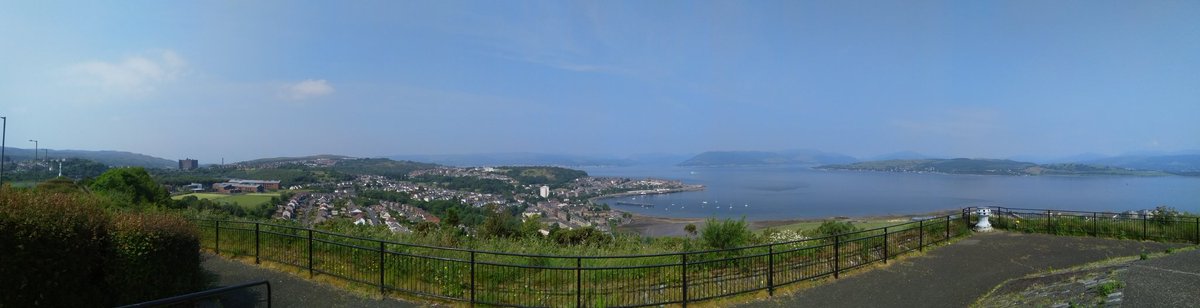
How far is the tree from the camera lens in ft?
56.8

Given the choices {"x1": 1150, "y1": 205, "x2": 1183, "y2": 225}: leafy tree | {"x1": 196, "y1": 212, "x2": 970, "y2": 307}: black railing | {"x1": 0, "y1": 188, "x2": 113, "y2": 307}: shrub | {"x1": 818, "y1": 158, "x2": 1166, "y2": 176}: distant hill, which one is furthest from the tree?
{"x1": 818, "y1": 158, "x2": 1166, "y2": 176}: distant hill

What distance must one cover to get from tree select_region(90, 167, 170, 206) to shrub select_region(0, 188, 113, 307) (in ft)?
47.5

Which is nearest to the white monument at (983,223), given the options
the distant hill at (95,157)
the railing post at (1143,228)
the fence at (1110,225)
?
the fence at (1110,225)

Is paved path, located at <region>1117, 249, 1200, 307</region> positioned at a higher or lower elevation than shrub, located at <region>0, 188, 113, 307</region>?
lower

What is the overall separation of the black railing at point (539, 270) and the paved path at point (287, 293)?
35 centimetres

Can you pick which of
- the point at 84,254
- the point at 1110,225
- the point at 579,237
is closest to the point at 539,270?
the point at 84,254

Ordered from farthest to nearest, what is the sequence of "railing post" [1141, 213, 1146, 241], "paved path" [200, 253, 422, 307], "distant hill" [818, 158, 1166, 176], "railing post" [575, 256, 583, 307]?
"distant hill" [818, 158, 1166, 176] → "railing post" [1141, 213, 1146, 241] → "paved path" [200, 253, 422, 307] → "railing post" [575, 256, 583, 307]

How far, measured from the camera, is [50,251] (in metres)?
5.18

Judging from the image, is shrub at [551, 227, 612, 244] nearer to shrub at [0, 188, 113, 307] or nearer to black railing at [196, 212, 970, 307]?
black railing at [196, 212, 970, 307]

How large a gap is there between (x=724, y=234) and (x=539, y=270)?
5877 mm

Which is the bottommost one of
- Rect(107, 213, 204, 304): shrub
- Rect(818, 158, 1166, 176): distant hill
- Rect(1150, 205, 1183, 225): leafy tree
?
Rect(818, 158, 1166, 176): distant hill

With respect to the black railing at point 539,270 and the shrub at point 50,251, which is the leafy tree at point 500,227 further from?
the shrub at point 50,251

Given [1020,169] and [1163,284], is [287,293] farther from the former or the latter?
[1020,169]

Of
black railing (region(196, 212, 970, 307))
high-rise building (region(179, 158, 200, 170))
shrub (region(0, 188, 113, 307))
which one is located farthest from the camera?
high-rise building (region(179, 158, 200, 170))
